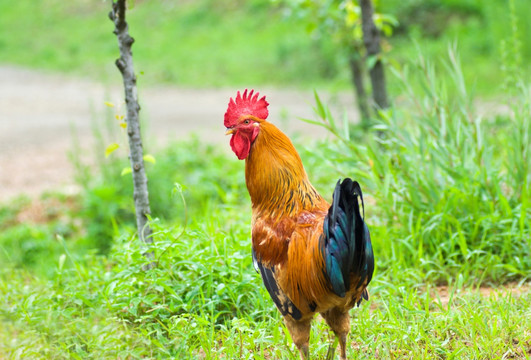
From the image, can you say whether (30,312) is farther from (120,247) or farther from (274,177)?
(274,177)

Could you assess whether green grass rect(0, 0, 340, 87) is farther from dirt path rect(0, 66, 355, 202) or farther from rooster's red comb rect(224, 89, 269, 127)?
rooster's red comb rect(224, 89, 269, 127)

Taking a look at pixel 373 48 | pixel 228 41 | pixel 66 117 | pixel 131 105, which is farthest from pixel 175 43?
pixel 131 105

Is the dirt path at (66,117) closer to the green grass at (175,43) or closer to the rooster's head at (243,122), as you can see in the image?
the green grass at (175,43)

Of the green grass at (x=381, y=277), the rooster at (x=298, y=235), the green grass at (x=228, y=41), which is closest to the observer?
the rooster at (x=298, y=235)

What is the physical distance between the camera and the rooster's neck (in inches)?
103

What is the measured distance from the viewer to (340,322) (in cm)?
257

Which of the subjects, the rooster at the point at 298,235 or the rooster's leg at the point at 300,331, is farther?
the rooster's leg at the point at 300,331

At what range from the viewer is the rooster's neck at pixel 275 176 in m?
2.63

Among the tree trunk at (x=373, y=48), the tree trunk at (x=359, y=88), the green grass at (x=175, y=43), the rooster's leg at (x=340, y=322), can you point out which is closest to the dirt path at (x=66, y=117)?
the tree trunk at (x=359, y=88)

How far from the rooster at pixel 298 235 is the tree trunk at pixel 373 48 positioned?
2.41 metres

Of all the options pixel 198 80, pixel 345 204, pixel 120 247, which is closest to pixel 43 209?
pixel 120 247

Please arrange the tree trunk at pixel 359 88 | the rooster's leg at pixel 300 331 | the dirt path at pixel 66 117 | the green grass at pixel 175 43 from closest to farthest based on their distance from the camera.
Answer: the rooster's leg at pixel 300 331, the tree trunk at pixel 359 88, the dirt path at pixel 66 117, the green grass at pixel 175 43

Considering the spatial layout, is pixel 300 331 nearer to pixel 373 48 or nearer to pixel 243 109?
pixel 243 109

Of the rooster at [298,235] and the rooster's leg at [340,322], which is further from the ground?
the rooster at [298,235]
